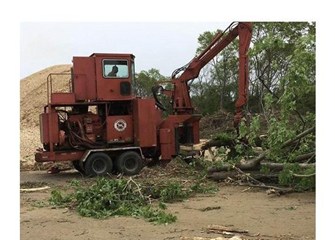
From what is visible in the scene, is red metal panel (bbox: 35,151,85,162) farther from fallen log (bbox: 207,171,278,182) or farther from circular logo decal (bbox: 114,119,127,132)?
fallen log (bbox: 207,171,278,182)

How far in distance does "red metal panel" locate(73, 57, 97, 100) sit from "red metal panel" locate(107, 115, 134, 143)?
741 millimetres

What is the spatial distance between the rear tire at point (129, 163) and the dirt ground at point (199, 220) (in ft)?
8.74

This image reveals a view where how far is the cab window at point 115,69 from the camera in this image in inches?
405

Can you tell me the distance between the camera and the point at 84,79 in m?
10.2

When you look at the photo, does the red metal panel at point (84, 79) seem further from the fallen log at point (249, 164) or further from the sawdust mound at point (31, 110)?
the sawdust mound at point (31, 110)

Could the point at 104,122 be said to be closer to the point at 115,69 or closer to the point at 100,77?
the point at 100,77

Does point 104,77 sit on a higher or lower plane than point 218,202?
higher

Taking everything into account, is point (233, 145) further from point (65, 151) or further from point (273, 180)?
point (65, 151)

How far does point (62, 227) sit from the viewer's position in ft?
18.4

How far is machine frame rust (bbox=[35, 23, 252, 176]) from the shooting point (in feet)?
33.2

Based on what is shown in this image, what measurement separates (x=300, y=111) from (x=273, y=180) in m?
2.05

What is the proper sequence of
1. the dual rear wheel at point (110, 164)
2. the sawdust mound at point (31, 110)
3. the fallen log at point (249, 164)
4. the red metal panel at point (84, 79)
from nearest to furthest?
the fallen log at point (249, 164)
the dual rear wheel at point (110, 164)
the red metal panel at point (84, 79)
the sawdust mound at point (31, 110)

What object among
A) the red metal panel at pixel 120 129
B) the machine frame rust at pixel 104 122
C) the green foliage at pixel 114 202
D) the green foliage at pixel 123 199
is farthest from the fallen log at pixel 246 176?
the red metal panel at pixel 120 129

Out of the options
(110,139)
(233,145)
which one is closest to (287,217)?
(233,145)
